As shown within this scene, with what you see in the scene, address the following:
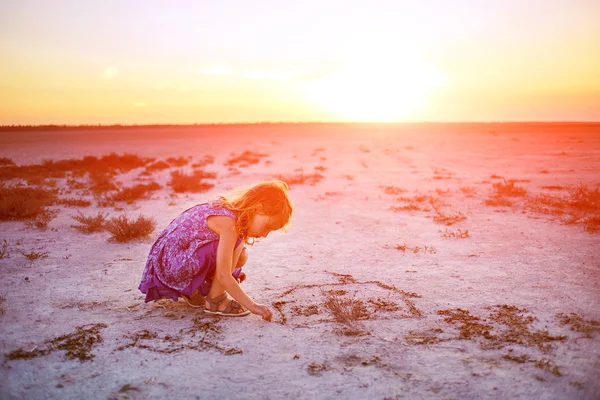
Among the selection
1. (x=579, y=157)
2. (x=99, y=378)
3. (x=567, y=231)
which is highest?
(x=579, y=157)

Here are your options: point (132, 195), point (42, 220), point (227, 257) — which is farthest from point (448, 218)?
point (132, 195)

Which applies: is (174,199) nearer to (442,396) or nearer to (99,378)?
(99,378)

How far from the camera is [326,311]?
13.4 ft

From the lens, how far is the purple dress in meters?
3.62

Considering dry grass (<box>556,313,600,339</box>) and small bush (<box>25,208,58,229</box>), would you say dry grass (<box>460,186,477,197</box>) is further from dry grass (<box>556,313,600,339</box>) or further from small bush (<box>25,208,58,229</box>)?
small bush (<box>25,208,58,229</box>)

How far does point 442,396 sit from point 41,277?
476 cm

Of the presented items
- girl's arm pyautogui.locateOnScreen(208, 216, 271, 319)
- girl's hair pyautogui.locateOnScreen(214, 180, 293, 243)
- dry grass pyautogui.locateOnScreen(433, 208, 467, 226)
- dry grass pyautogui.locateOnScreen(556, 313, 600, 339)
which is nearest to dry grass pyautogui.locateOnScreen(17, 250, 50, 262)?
girl's arm pyautogui.locateOnScreen(208, 216, 271, 319)

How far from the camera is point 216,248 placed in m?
3.63

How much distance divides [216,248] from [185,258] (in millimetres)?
287

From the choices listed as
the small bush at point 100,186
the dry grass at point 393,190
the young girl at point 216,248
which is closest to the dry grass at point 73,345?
the young girl at point 216,248

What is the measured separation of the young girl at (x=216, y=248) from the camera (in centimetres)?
335

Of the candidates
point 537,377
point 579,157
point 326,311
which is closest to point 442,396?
point 537,377

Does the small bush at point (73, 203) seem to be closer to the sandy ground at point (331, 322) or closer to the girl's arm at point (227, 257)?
the sandy ground at point (331, 322)

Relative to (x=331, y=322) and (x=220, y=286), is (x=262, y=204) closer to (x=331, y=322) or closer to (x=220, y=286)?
(x=220, y=286)
